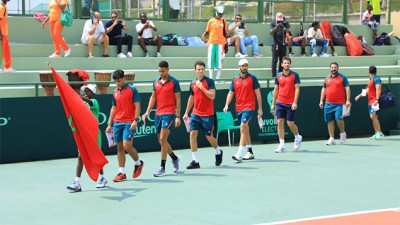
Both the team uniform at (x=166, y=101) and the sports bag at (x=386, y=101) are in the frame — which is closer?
the team uniform at (x=166, y=101)

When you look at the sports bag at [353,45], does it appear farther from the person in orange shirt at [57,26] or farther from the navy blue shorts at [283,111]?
the person in orange shirt at [57,26]

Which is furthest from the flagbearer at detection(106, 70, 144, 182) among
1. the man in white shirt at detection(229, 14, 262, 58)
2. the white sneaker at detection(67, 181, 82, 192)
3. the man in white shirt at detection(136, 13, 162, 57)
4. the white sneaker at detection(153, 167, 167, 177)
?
the man in white shirt at detection(229, 14, 262, 58)

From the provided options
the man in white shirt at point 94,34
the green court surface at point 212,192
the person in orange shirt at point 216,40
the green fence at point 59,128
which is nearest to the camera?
the green court surface at point 212,192

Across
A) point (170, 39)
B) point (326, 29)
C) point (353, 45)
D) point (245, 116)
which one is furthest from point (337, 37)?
point (245, 116)

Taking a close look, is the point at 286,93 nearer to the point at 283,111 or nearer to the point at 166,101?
the point at 283,111

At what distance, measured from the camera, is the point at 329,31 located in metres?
27.6

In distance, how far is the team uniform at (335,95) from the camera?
1872 cm

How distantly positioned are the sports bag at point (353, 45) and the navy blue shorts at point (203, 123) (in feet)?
45.2

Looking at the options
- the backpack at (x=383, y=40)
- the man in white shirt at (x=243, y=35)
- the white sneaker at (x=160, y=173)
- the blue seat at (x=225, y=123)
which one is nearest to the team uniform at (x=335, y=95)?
the blue seat at (x=225, y=123)

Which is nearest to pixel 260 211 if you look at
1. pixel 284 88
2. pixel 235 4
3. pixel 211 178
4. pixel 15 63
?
pixel 211 178

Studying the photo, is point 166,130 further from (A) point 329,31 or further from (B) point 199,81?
(A) point 329,31

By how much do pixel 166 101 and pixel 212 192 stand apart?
8.16 ft

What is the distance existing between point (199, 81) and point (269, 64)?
1048 cm

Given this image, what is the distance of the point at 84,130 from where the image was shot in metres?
11.9
